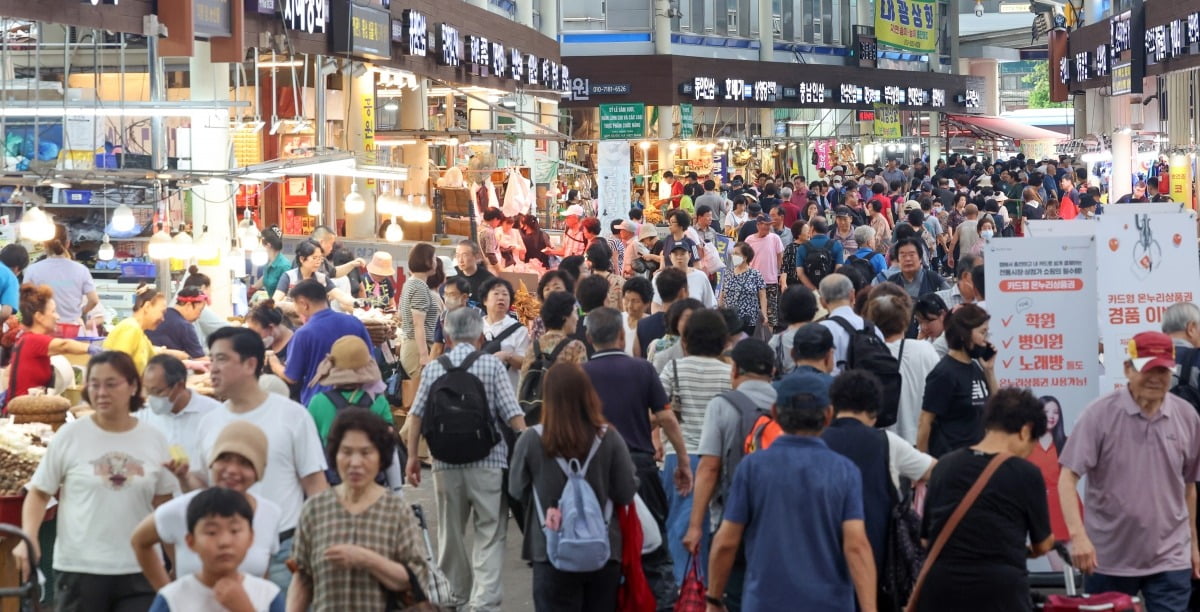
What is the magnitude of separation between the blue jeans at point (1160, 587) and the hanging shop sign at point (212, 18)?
9.37m

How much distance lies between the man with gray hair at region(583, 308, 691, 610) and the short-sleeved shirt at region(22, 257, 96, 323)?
6.54 m

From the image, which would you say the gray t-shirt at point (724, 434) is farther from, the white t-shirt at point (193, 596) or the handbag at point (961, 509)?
the white t-shirt at point (193, 596)

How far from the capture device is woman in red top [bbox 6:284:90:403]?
1093cm

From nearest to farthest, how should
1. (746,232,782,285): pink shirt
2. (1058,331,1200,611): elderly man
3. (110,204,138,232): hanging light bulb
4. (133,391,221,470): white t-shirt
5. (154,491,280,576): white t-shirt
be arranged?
1. (154,491,280,576): white t-shirt
2. (133,391,221,470): white t-shirt
3. (1058,331,1200,611): elderly man
4. (110,204,138,232): hanging light bulb
5. (746,232,782,285): pink shirt

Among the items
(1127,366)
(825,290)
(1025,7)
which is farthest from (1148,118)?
(1025,7)

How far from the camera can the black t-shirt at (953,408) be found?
839cm

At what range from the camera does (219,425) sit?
23.3ft

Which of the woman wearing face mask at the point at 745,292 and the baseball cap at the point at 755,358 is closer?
the baseball cap at the point at 755,358

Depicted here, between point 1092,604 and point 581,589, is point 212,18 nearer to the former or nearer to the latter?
point 581,589

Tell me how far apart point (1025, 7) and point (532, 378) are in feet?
204

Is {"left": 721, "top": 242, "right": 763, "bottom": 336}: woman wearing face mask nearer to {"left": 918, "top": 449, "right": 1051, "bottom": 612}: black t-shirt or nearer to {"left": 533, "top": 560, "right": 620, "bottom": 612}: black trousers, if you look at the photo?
{"left": 533, "top": 560, "right": 620, "bottom": 612}: black trousers

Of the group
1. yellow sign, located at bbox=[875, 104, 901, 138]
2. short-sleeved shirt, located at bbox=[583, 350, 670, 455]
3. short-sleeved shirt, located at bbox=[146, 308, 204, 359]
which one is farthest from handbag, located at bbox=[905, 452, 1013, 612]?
yellow sign, located at bbox=[875, 104, 901, 138]

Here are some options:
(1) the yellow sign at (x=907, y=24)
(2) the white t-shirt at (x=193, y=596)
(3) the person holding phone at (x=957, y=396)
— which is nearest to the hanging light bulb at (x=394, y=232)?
(3) the person holding phone at (x=957, y=396)

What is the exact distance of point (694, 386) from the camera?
8.65 m
